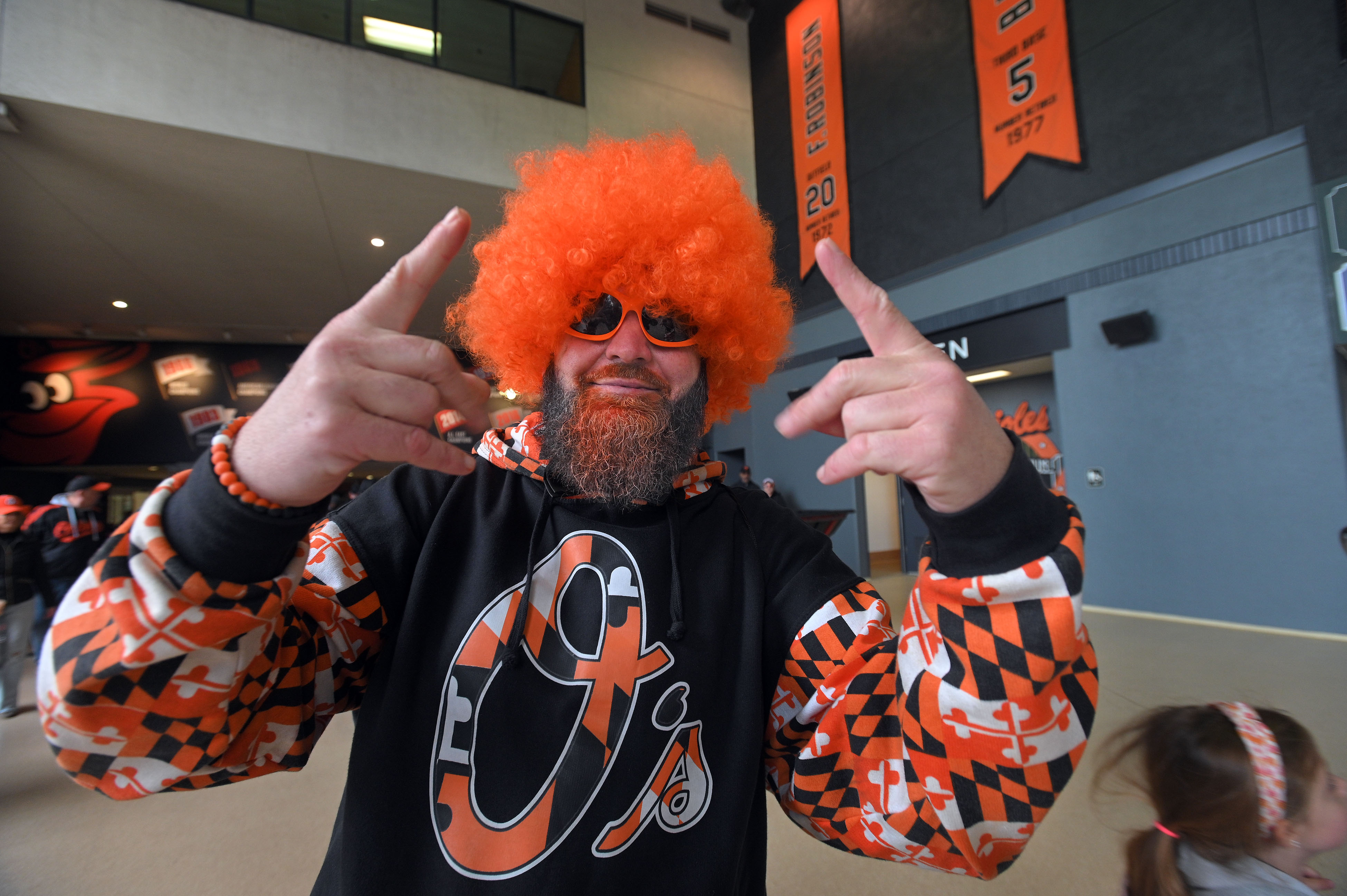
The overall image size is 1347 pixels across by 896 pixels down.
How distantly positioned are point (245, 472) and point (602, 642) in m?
0.55

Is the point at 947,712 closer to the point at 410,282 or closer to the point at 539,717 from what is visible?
the point at 539,717

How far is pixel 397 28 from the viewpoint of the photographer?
23.5 ft

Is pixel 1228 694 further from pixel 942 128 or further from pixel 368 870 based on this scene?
pixel 942 128

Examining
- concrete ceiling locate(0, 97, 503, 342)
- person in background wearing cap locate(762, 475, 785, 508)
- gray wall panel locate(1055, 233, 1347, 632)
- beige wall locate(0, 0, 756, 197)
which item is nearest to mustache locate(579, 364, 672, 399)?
concrete ceiling locate(0, 97, 503, 342)

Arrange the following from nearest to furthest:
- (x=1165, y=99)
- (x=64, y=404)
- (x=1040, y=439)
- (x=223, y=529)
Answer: (x=223, y=529) → (x=1165, y=99) → (x=1040, y=439) → (x=64, y=404)

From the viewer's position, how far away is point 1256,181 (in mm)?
4688

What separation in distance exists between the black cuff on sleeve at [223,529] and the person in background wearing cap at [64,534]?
5298mm

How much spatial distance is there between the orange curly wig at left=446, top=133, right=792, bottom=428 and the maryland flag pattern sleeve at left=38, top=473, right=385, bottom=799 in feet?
2.58

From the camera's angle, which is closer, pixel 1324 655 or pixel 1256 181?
pixel 1324 655

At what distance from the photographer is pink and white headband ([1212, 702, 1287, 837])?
1247mm

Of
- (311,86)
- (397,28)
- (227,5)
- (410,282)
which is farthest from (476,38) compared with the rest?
(410,282)

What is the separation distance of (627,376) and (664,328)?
157 millimetres

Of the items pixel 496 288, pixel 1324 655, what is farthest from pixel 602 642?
pixel 1324 655

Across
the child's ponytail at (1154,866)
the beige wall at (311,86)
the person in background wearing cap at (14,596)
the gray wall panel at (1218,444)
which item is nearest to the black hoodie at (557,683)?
the child's ponytail at (1154,866)
